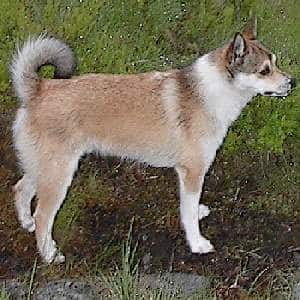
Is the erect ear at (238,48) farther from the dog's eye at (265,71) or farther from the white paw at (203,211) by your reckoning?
the white paw at (203,211)

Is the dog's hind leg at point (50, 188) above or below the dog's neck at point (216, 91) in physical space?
below

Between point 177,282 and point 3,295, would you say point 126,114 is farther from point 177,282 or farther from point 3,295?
point 3,295

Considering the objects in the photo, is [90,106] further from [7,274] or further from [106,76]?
[7,274]

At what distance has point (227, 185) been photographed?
5262 millimetres

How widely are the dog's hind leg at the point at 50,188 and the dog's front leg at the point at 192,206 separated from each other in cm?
65

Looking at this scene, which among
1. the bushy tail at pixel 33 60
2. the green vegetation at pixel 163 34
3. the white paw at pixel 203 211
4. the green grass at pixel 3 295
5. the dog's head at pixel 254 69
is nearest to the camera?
the green grass at pixel 3 295

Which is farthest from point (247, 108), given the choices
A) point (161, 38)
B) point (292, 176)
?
point (161, 38)

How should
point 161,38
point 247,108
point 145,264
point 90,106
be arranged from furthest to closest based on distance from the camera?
point 161,38
point 247,108
point 145,264
point 90,106

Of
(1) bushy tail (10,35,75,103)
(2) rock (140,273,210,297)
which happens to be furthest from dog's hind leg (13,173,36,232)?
(2) rock (140,273,210,297)

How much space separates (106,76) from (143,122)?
33 cm

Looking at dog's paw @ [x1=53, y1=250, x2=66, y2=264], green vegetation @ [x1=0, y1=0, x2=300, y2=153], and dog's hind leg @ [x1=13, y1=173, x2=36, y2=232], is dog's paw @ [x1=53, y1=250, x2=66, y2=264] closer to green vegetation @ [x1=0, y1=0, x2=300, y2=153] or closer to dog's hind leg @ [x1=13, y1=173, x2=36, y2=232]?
dog's hind leg @ [x1=13, y1=173, x2=36, y2=232]

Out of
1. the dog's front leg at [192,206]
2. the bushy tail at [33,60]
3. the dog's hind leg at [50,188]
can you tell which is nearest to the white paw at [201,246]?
the dog's front leg at [192,206]

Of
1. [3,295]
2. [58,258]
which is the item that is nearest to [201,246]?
[58,258]

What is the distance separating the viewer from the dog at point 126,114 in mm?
4191
